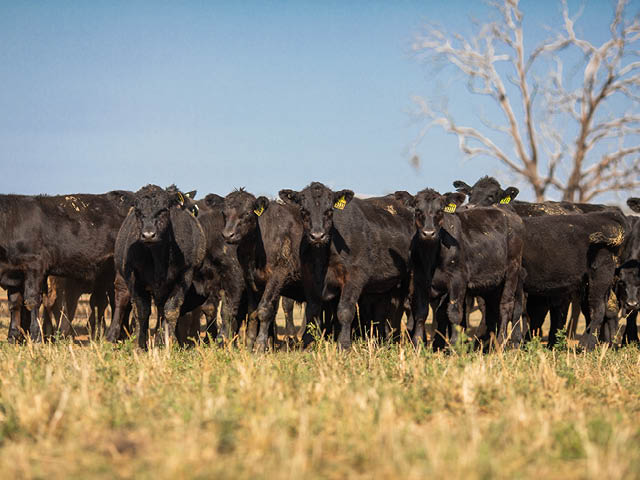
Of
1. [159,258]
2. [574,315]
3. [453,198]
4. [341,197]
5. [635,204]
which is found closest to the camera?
[159,258]

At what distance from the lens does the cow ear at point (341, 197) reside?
9.28m

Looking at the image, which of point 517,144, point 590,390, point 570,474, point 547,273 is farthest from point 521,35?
point 570,474

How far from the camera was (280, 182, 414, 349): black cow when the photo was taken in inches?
351

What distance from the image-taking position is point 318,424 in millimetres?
4312

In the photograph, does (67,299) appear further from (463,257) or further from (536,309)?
(536,309)

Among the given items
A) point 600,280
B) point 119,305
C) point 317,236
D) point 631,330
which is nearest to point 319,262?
point 317,236

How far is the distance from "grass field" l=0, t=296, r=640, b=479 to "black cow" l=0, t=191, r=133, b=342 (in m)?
4.71

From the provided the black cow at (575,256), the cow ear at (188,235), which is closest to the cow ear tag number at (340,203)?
the cow ear at (188,235)

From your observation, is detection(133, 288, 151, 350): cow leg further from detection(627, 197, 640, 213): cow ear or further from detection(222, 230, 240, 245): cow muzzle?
detection(627, 197, 640, 213): cow ear

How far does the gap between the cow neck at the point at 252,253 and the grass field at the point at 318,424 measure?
3.38m

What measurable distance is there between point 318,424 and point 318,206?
15.9 ft

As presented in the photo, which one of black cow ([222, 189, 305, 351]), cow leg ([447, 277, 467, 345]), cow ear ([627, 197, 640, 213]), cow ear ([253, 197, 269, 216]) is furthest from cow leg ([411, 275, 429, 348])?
cow ear ([627, 197, 640, 213])

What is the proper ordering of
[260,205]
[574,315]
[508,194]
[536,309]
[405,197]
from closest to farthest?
[260,205] < [405,197] < [536,309] < [508,194] < [574,315]

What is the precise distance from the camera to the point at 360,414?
4.42 metres
